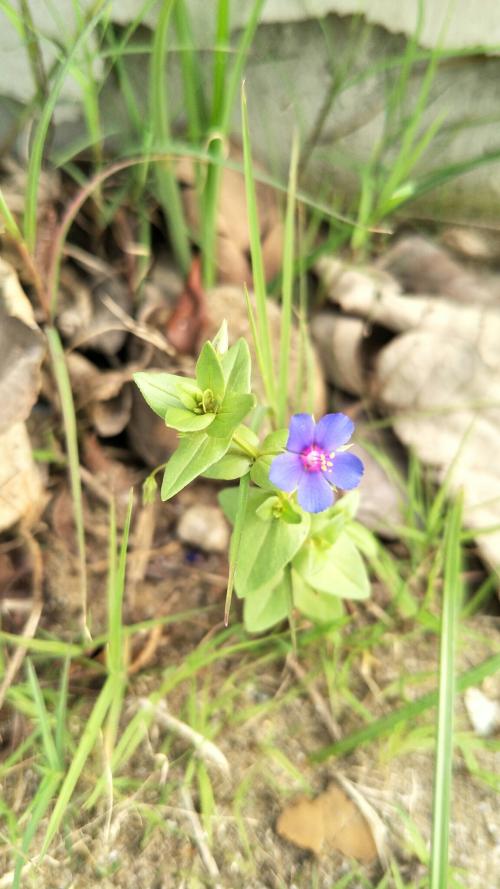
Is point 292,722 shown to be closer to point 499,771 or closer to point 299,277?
point 499,771

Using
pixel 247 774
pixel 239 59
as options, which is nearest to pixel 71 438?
pixel 247 774

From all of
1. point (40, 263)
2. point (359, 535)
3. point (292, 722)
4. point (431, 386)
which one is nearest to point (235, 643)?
point (292, 722)

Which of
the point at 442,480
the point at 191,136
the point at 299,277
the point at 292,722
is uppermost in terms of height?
the point at 191,136

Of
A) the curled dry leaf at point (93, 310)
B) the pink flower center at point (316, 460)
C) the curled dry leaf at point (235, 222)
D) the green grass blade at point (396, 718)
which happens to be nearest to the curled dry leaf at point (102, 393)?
the curled dry leaf at point (93, 310)

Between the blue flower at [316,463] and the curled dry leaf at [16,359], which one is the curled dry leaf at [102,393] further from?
the blue flower at [316,463]

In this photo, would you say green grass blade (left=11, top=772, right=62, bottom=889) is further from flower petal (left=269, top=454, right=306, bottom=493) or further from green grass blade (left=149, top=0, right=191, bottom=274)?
green grass blade (left=149, top=0, right=191, bottom=274)

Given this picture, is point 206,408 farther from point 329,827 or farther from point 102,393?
point 329,827
